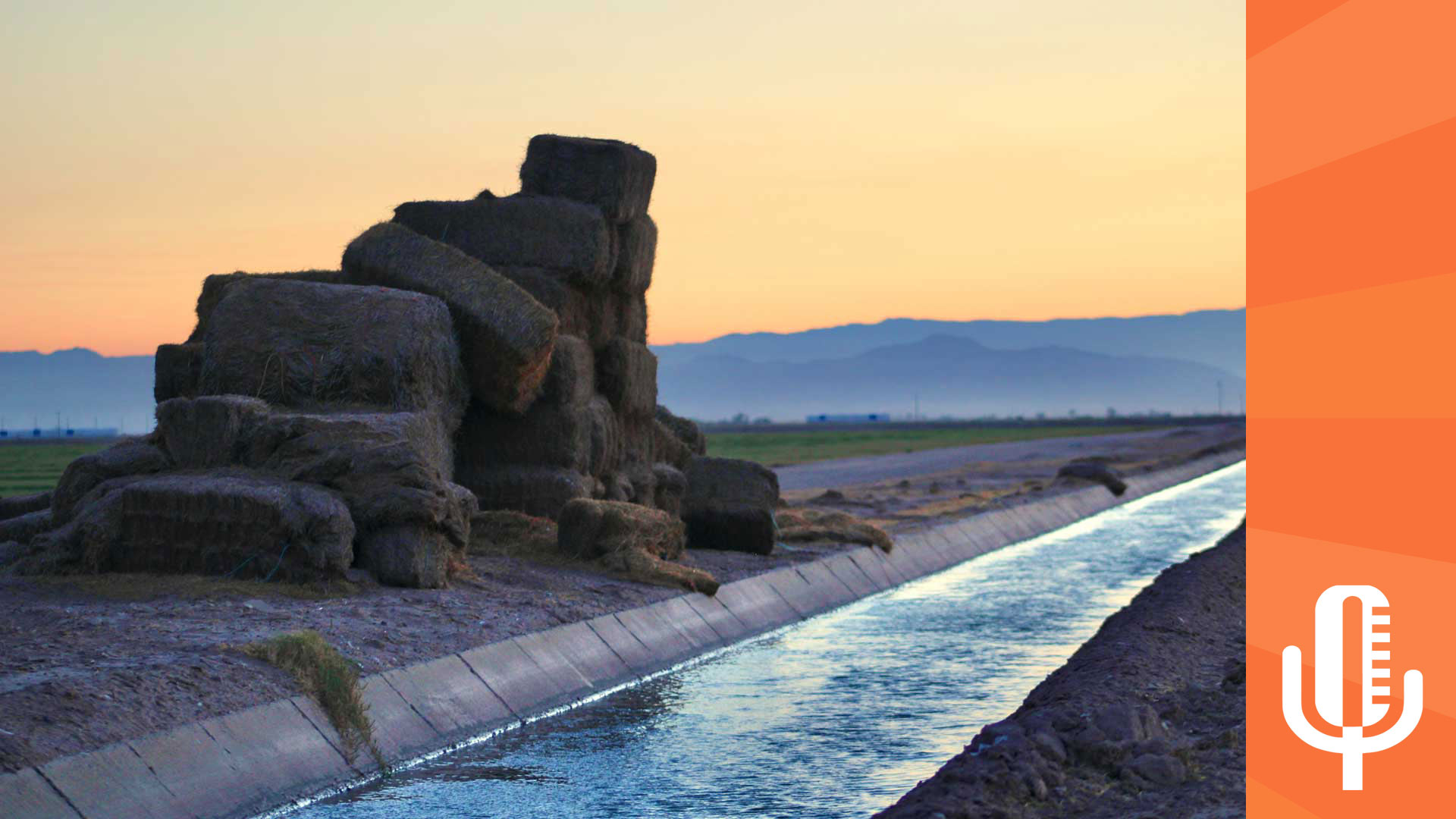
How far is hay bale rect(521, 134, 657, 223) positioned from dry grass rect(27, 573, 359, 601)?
26.5 feet

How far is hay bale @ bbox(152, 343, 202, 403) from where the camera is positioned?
18.8 meters

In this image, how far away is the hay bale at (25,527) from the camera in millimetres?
16812

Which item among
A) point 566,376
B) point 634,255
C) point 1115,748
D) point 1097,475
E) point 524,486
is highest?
point 634,255

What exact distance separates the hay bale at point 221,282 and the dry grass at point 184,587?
5333 millimetres

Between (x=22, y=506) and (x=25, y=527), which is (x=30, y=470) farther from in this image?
(x=25, y=527)

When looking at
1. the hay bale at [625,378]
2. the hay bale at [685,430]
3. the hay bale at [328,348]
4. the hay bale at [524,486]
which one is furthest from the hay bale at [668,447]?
the hay bale at [328,348]

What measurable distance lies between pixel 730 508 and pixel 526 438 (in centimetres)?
398

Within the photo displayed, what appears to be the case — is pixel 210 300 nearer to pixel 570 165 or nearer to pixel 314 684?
pixel 570 165

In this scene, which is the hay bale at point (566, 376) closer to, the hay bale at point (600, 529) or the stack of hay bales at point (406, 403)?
the stack of hay bales at point (406, 403)

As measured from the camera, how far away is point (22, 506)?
18.9m
